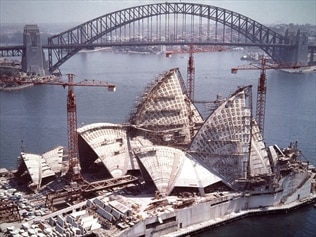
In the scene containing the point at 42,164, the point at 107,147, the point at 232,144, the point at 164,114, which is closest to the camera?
the point at 232,144

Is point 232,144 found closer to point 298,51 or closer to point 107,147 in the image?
point 107,147

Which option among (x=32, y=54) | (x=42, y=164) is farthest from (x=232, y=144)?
(x=32, y=54)

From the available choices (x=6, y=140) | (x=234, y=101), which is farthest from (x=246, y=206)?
(x=6, y=140)

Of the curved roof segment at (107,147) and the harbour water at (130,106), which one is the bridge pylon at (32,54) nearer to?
the harbour water at (130,106)

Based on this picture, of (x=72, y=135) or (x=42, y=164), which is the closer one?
(x=72, y=135)

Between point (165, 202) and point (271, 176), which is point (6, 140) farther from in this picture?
point (271, 176)

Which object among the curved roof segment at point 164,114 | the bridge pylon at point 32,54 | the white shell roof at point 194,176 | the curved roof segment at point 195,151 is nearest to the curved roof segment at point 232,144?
the curved roof segment at point 195,151
